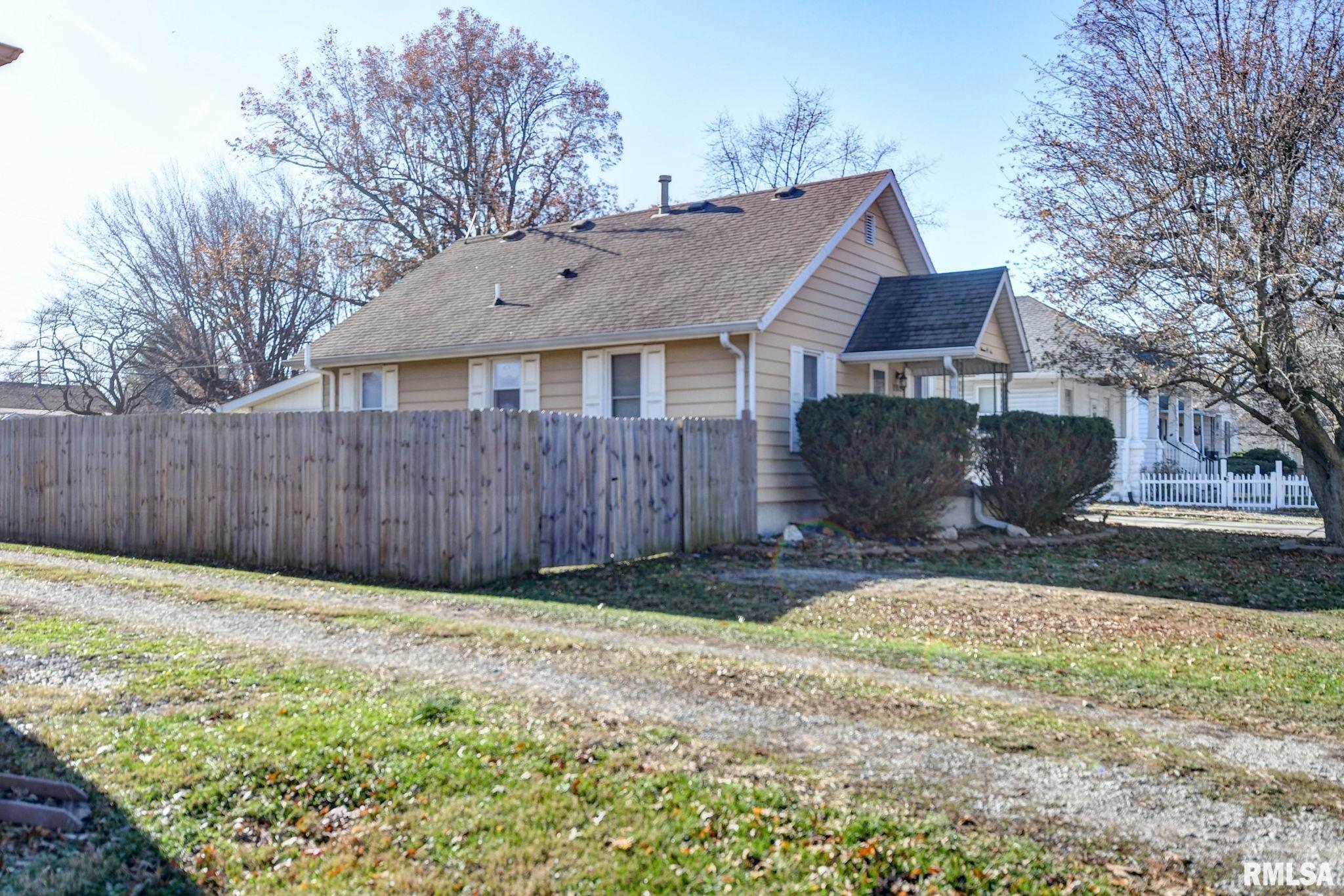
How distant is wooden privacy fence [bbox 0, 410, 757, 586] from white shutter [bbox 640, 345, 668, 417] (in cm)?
190

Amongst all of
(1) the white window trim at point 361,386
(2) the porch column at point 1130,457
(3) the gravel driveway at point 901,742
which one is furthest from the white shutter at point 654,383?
(2) the porch column at point 1130,457

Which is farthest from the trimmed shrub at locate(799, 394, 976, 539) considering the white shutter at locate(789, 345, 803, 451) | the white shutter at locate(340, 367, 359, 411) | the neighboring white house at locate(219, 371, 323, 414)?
the neighboring white house at locate(219, 371, 323, 414)

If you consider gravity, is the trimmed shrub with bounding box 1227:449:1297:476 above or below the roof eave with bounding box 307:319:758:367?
below

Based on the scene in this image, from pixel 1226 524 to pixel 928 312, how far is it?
8.20 metres

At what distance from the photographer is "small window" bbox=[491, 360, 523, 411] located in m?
18.5

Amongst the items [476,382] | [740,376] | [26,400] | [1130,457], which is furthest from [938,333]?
[26,400]

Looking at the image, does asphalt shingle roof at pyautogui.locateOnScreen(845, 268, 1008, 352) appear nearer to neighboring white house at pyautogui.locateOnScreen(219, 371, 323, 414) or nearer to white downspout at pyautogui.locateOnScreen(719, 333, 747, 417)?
white downspout at pyautogui.locateOnScreen(719, 333, 747, 417)

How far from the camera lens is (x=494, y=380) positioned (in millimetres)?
18844

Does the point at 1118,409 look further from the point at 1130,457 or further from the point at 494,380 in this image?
the point at 494,380

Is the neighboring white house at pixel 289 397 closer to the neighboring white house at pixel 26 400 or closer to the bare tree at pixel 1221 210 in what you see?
the bare tree at pixel 1221 210

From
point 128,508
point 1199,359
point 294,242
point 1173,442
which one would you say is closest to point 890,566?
point 1199,359

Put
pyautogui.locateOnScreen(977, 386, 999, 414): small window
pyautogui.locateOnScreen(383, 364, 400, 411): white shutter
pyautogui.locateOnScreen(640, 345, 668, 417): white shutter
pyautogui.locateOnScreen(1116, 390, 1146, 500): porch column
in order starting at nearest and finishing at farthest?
pyautogui.locateOnScreen(640, 345, 668, 417): white shutter
pyautogui.locateOnScreen(383, 364, 400, 411): white shutter
pyautogui.locateOnScreen(1116, 390, 1146, 500): porch column
pyautogui.locateOnScreen(977, 386, 999, 414): small window

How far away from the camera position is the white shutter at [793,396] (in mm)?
16609

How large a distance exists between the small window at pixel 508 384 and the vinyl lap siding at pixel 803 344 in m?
4.76
